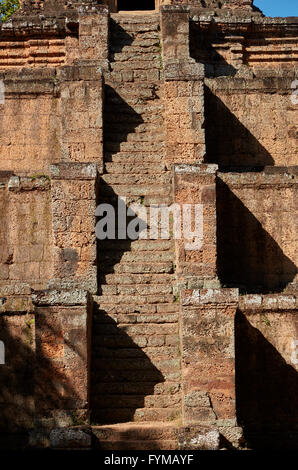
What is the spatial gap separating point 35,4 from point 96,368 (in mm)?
9846

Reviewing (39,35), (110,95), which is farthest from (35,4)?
(110,95)

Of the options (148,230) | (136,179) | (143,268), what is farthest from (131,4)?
(143,268)

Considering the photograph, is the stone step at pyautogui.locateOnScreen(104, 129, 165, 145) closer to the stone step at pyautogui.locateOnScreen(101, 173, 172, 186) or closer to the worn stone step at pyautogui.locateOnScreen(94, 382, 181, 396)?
the stone step at pyautogui.locateOnScreen(101, 173, 172, 186)


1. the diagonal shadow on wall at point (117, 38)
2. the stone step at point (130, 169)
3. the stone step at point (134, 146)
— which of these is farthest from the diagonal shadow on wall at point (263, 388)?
the diagonal shadow on wall at point (117, 38)

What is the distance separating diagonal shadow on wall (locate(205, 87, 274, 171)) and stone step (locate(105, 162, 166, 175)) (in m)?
1.72

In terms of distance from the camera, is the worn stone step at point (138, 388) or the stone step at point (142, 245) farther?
the stone step at point (142, 245)

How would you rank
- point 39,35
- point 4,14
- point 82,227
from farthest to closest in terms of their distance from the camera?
point 4,14, point 39,35, point 82,227

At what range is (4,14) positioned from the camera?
28750 mm

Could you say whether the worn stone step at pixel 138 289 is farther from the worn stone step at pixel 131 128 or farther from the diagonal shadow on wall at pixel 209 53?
the diagonal shadow on wall at pixel 209 53

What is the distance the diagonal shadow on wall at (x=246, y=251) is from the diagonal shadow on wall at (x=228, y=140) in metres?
1.77

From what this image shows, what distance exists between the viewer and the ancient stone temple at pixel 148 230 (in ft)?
36.9

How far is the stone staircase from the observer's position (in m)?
11.6

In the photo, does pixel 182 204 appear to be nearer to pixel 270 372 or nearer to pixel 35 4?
pixel 270 372

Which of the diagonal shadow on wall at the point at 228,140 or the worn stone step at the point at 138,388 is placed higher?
the diagonal shadow on wall at the point at 228,140
